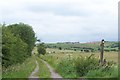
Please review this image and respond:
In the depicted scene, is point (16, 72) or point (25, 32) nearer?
point (16, 72)

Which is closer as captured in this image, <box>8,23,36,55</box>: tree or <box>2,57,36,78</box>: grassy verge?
<box>2,57,36,78</box>: grassy verge

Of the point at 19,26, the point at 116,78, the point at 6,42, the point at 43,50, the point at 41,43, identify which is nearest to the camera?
the point at 116,78

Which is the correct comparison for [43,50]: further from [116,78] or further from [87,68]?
[116,78]

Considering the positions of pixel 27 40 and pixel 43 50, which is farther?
pixel 43 50

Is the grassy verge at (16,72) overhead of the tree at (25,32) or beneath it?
beneath

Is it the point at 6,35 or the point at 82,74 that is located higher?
the point at 6,35

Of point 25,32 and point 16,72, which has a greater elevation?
point 25,32

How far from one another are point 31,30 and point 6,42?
55189mm

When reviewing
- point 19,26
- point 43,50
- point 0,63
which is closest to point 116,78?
point 0,63

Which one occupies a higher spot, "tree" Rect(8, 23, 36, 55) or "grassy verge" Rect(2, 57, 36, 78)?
"tree" Rect(8, 23, 36, 55)

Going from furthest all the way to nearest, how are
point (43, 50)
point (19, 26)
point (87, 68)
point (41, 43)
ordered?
point (41, 43) < point (43, 50) < point (19, 26) < point (87, 68)

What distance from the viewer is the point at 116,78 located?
20.8 metres

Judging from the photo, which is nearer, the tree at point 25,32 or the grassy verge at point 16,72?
the grassy verge at point 16,72

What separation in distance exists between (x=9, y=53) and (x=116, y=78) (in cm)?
1593
